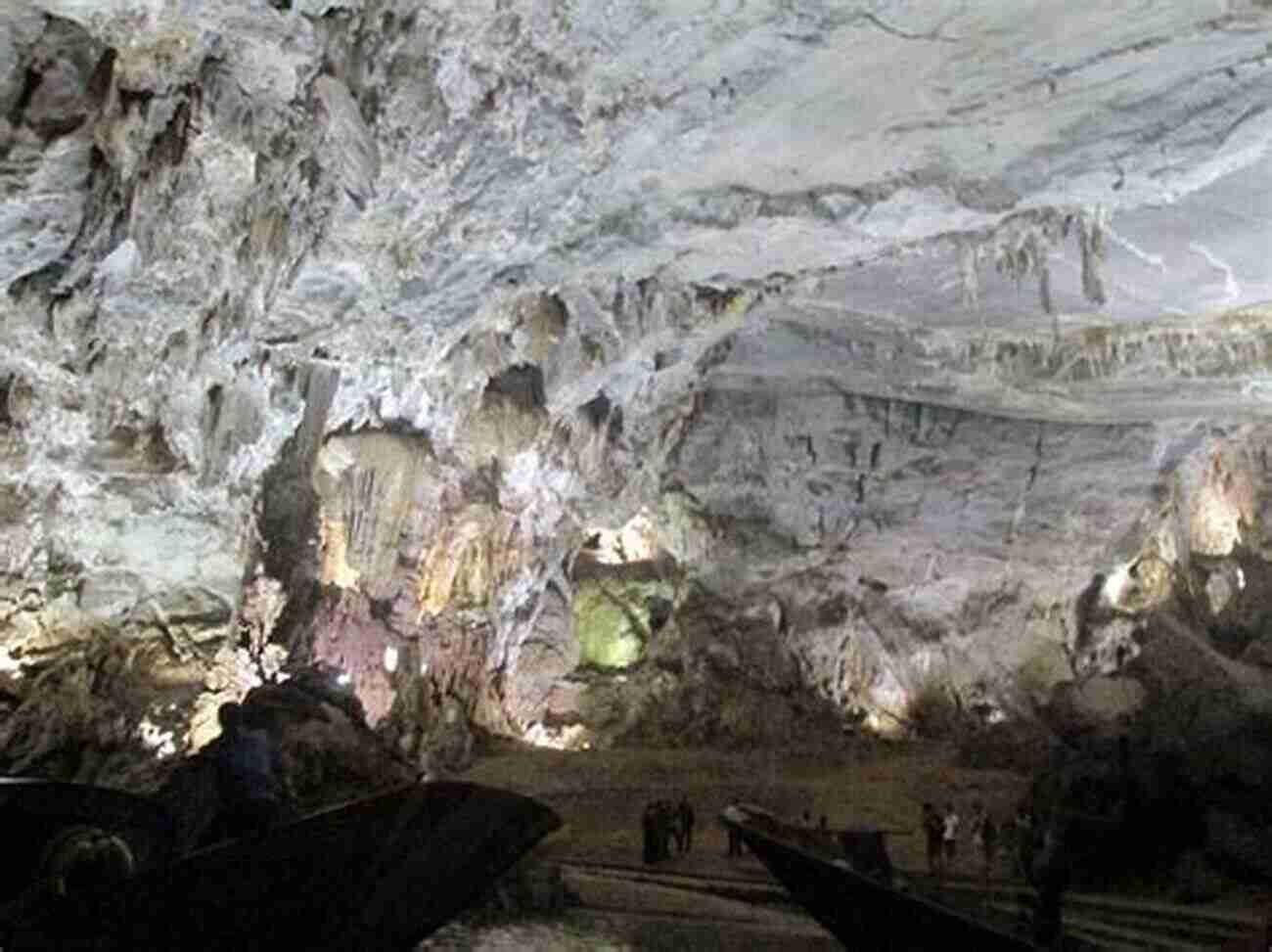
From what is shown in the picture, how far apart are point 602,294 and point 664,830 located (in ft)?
20.6

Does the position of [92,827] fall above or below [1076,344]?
below

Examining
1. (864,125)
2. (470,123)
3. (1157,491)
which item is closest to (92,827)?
(470,123)

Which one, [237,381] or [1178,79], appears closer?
[1178,79]

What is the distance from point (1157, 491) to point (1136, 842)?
9.16 m

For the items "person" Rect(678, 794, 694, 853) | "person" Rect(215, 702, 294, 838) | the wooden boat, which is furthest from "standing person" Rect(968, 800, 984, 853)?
"person" Rect(215, 702, 294, 838)

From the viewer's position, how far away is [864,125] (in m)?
9.45

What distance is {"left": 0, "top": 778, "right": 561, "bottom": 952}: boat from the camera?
131 inches

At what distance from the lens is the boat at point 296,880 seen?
332cm

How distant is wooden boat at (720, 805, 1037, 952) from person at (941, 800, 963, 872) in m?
6.34

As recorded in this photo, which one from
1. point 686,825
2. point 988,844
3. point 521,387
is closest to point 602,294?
point 521,387

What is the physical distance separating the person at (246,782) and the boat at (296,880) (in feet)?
1.16

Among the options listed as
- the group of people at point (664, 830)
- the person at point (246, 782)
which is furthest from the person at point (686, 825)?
the person at point (246, 782)

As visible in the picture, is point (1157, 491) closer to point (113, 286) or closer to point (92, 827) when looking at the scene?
point (113, 286)

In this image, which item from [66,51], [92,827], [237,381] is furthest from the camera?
[237,381]
